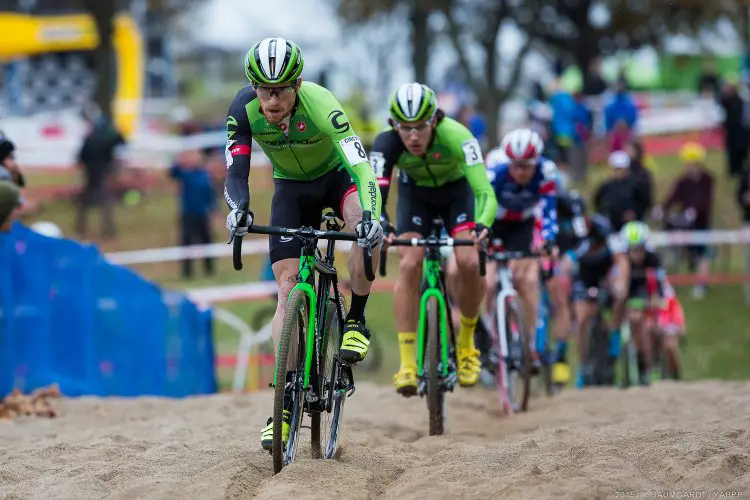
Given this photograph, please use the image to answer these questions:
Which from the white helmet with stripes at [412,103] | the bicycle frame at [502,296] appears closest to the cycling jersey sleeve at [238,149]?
the white helmet with stripes at [412,103]

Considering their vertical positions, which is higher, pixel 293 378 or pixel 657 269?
pixel 657 269

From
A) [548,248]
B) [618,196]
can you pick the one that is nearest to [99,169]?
[618,196]

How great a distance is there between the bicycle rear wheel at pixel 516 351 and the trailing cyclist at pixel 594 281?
3.84m

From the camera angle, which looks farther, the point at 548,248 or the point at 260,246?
the point at 260,246

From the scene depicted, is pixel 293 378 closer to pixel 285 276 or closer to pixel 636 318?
pixel 285 276

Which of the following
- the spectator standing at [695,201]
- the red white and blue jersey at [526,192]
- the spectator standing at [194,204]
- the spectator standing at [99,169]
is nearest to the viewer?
the red white and blue jersey at [526,192]

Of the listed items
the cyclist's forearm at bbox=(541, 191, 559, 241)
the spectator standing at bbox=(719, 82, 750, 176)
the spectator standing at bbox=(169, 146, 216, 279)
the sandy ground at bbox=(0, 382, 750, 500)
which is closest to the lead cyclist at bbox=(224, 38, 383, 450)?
the sandy ground at bbox=(0, 382, 750, 500)

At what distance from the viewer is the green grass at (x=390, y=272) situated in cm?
1769

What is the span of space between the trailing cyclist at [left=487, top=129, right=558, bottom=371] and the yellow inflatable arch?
23424 mm

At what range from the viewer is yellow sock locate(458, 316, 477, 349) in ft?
33.8

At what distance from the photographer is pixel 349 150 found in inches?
300

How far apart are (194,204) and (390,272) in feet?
11.6

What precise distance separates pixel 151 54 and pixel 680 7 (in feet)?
74.7

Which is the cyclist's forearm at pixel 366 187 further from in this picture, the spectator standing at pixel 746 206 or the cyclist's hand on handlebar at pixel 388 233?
the spectator standing at pixel 746 206
